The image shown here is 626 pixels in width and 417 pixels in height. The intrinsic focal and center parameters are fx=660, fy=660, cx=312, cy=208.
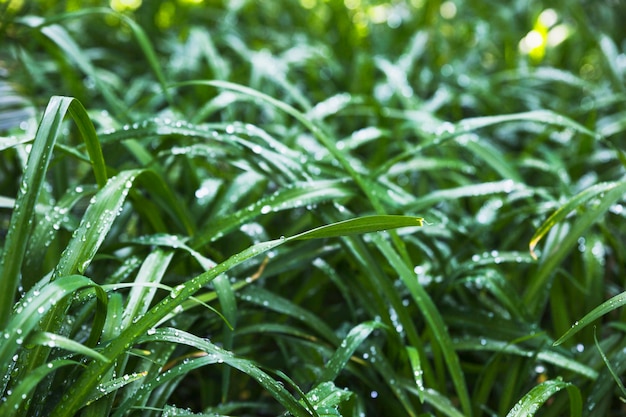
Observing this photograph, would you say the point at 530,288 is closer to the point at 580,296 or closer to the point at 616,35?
the point at 580,296

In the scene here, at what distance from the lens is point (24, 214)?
0.75 metres

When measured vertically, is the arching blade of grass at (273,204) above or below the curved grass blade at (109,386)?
above

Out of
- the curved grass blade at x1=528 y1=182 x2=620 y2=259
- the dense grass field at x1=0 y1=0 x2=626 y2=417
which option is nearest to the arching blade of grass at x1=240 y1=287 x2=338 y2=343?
the dense grass field at x1=0 y1=0 x2=626 y2=417

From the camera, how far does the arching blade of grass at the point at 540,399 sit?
2.77 ft

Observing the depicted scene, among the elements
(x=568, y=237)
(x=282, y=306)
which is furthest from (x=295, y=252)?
(x=568, y=237)

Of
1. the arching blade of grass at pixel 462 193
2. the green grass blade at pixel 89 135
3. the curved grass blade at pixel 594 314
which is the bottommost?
the curved grass blade at pixel 594 314

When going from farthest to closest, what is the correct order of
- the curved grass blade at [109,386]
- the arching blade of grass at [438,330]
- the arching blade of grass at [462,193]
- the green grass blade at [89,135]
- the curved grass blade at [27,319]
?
the arching blade of grass at [462,193] < the arching blade of grass at [438,330] < the green grass blade at [89,135] < the curved grass blade at [109,386] < the curved grass blade at [27,319]

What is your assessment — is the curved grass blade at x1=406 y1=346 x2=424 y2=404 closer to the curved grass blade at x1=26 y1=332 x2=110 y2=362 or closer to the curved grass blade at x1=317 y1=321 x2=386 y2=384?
the curved grass blade at x1=317 y1=321 x2=386 y2=384

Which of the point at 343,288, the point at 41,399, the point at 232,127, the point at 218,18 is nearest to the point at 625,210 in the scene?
the point at 343,288

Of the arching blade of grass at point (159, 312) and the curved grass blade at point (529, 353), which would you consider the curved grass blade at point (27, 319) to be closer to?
the arching blade of grass at point (159, 312)

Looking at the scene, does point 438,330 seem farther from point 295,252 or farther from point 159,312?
point 159,312

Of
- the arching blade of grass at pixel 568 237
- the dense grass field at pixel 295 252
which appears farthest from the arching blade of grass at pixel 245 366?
the arching blade of grass at pixel 568 237

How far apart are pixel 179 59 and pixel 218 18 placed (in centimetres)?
45

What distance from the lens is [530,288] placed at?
3.68ft
